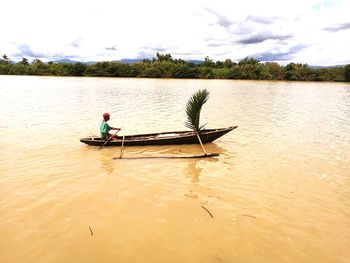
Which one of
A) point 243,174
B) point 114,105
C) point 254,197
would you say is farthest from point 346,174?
point 114,105

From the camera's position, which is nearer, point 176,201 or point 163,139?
point 176,201

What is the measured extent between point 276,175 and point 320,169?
168 centimetres

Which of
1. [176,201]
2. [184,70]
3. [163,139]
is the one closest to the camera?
[176,201]

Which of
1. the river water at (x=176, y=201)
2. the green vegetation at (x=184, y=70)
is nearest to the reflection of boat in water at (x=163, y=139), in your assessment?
the river water at (x=176, y=201)

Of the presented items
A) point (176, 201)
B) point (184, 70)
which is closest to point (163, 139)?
point (176, 201)

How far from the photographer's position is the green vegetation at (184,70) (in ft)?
220

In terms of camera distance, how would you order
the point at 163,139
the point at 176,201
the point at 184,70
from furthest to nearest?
the point at 184,70
the point at 163,139
the point at 176,201

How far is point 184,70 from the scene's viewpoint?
229ft

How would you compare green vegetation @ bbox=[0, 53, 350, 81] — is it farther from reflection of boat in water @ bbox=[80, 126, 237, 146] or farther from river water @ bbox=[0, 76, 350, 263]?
reflection of boat in water @ bbox=[80, 126, 237, 146]

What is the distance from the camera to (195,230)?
5477mm

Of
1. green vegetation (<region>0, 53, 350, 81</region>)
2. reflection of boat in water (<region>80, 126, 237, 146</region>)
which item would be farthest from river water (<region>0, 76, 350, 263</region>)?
green vegetation (<region>0, 53, 350, 81</region>)

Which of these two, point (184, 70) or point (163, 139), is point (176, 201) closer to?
point (163, 139)

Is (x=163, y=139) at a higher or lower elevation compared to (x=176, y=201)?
higher

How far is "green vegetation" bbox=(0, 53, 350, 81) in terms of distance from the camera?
67062 mm
